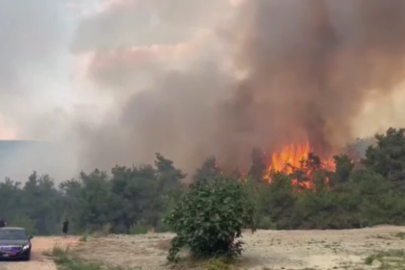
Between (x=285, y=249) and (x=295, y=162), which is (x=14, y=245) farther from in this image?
(x=295, y=162)

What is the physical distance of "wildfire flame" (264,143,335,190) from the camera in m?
55.5

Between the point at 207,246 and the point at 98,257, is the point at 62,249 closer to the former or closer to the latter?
the point at 98,257

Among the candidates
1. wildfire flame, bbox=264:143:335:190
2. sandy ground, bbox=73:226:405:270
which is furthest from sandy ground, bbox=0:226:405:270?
wildfire flame, bbox=264:143:335:190

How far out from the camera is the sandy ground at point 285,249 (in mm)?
20734

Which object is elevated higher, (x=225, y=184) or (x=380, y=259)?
(x=225, y=184)

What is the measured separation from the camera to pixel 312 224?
133 feet

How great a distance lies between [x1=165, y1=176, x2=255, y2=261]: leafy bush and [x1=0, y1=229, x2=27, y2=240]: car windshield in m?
5.90

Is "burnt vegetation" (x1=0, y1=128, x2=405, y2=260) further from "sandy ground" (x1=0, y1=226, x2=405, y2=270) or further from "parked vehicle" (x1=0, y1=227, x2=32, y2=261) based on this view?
"parked vehicle" (x1=0, y1=227, x2=32, y2=261)

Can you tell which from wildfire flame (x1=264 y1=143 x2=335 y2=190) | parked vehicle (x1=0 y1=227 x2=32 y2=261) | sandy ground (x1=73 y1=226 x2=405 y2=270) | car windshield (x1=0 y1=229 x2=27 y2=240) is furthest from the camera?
wildfire flame (x1=264 y1=143 x2=335 y2=190)

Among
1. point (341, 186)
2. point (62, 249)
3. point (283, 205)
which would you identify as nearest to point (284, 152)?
point (341, 186)

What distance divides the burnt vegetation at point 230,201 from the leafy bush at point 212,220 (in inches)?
1.2

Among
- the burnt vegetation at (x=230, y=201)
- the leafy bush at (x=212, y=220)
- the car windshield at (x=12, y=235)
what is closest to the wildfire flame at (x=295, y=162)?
the burnt vegetation at (x=230, y=201)

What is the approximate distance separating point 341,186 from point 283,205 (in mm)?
6367

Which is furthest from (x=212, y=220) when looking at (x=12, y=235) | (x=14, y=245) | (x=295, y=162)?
(x=295, y=162)
